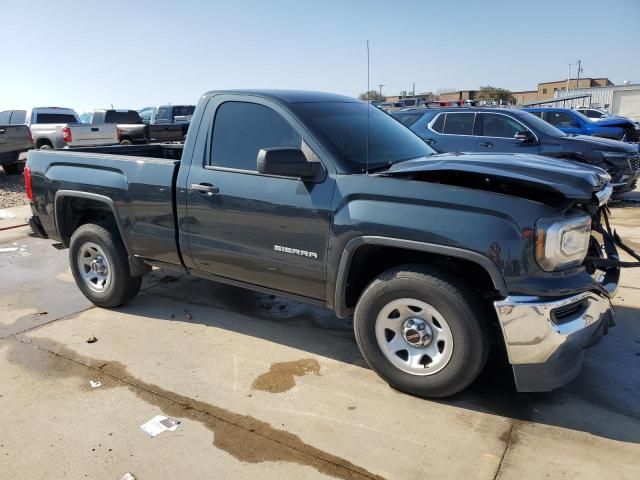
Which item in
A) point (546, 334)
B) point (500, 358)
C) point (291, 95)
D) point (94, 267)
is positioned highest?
point (291, 95)

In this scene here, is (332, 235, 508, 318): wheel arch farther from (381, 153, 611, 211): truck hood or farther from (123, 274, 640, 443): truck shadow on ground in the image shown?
(123, 274, 640, 443): truck shadow on ground

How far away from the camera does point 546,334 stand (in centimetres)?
286

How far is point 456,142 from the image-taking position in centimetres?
936

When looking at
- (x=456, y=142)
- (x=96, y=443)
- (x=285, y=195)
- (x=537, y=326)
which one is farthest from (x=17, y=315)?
(x=456, y=142)

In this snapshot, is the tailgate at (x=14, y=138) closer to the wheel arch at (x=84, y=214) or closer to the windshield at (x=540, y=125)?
the wheel arch at (x=84, y=214)

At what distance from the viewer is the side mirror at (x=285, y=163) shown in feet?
10.8

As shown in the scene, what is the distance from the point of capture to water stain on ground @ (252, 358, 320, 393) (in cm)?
356

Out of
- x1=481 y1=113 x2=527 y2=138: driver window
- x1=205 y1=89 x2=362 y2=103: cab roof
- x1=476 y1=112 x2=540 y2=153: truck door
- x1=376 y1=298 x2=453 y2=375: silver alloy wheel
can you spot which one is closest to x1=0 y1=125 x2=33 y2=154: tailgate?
x1=476 y1=112 x2=540 y2=153: truck door

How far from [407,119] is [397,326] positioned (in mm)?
7605

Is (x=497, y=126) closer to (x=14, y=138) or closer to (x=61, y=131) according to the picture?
(x=14, y=138)

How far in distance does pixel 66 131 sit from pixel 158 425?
14.1 m

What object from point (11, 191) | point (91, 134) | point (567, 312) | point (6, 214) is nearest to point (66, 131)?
point (91, 134)

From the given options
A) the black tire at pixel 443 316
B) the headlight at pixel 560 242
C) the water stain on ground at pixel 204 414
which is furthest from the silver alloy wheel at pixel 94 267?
the headlight at pixel 560 242

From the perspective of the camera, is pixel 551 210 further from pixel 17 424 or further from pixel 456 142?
pixel 456 142
